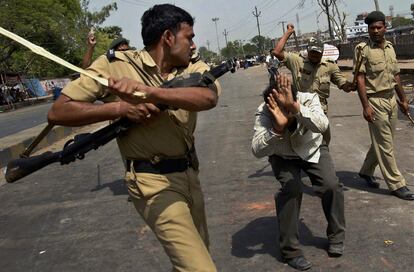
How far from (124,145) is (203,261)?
688 millimetres

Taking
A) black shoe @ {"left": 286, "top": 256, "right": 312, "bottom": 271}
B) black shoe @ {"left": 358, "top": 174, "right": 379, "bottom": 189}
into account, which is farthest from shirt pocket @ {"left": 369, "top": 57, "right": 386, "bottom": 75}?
black shoe @ {"left": 286, "top": 256, "right": 312, "bottom": 271}

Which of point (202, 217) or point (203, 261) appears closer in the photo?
point (203, 261)

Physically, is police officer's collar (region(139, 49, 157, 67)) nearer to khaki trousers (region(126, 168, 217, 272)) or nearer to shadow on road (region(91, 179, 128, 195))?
khaki trousers (region(126, 168, 217, 272))

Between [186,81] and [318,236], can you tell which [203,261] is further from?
[318,236]

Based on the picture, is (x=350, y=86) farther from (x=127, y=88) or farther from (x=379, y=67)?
(x=127, y=88)

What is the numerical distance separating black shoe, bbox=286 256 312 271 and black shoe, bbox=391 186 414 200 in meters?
1.70

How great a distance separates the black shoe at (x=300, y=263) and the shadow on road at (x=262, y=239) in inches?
5.9

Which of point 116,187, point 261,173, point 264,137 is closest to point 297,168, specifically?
point 264,137

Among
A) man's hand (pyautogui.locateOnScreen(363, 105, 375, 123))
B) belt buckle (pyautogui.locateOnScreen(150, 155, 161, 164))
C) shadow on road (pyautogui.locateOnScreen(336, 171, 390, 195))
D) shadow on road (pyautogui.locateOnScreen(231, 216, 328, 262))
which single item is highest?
belt buckle (pyautogui.locateOnScreen(150, 155, 161, 164))

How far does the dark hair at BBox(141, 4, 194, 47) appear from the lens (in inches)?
93.5

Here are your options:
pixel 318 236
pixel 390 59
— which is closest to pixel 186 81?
pixel 318 236

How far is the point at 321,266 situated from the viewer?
3.60 metres

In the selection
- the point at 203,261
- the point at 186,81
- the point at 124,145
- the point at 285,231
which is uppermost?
the point at 186,81

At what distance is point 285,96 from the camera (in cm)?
328
